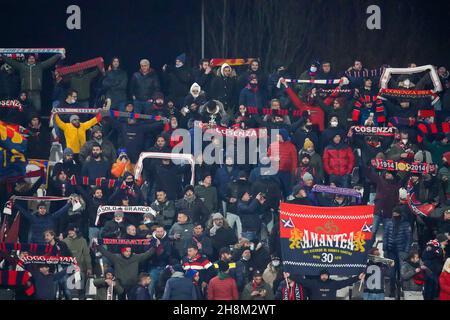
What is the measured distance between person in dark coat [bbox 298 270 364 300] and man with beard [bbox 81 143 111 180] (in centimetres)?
384

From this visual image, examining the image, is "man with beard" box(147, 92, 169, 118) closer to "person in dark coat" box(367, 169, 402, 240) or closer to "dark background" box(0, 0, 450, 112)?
"dark background" box(0, 0, 450, 112)

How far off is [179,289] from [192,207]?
1.60 metres

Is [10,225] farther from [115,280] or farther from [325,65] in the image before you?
[325,65]

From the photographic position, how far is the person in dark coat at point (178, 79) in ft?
90.7

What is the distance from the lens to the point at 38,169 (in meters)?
26.8

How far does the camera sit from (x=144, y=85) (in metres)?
27.6

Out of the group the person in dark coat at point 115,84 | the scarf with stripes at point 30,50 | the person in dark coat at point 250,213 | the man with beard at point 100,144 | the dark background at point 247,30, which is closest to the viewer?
the person in dark coat at point 250,213

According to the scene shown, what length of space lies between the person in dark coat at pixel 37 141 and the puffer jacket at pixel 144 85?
1674mm

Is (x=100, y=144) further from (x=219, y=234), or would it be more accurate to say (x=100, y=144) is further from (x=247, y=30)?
(x=247, y=30)

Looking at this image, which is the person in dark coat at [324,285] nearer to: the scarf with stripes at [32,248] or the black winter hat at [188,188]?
the black winter hat at [188,188]

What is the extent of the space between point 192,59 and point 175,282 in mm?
7663

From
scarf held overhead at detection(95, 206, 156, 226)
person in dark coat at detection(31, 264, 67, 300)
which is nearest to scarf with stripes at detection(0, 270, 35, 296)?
person in dark coat at detection(31, 264, 67, 300)

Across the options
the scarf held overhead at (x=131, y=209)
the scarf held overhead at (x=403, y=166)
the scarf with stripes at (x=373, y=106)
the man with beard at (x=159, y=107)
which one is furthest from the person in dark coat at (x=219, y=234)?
the scarf with stripes at (x=373, y=106)

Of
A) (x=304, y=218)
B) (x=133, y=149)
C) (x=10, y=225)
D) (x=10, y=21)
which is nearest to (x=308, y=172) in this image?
(x=304, y=218)
